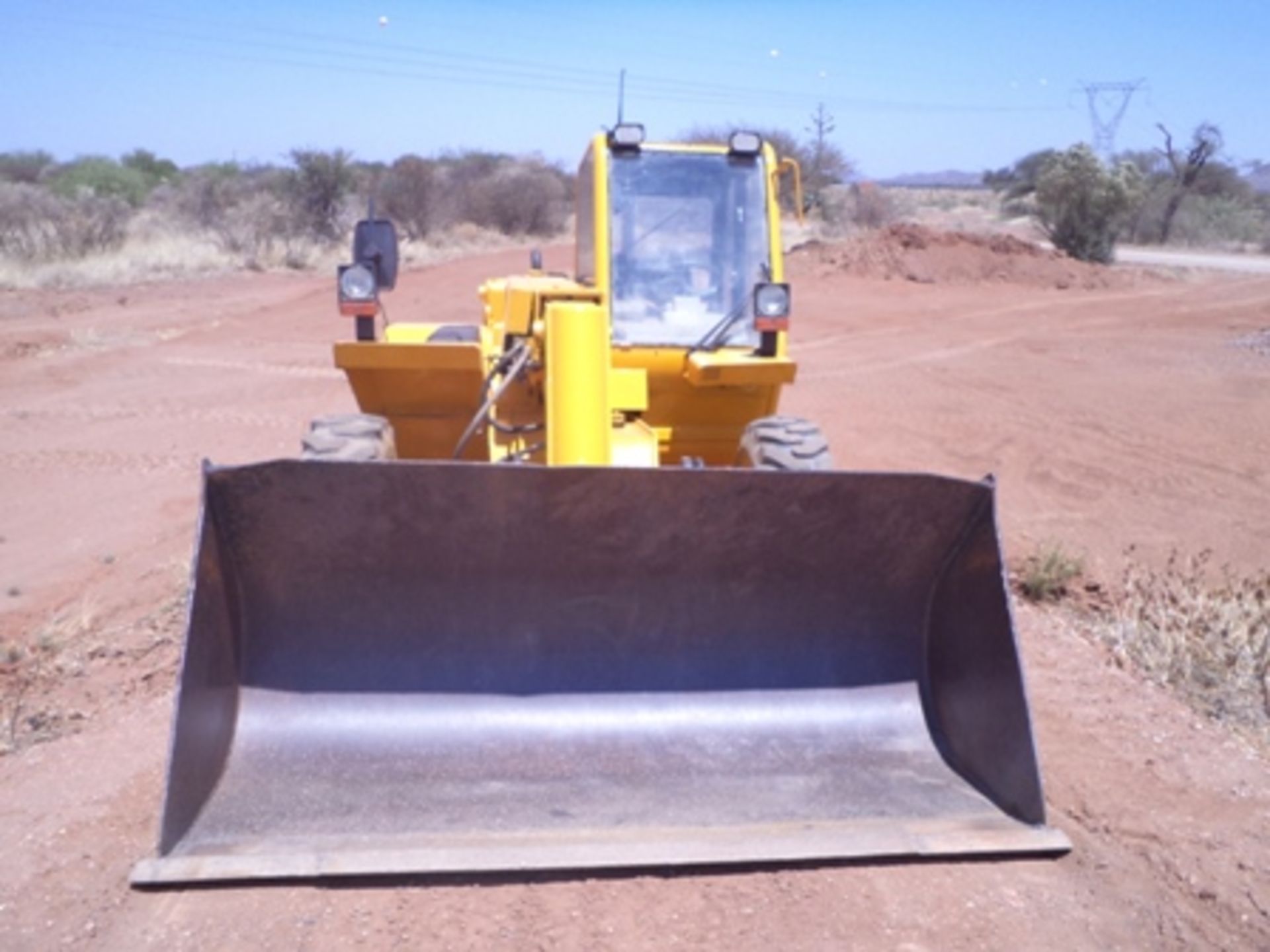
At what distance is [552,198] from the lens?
44031 mm

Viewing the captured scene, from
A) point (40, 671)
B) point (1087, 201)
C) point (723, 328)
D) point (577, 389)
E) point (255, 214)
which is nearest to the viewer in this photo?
point (577, 389)

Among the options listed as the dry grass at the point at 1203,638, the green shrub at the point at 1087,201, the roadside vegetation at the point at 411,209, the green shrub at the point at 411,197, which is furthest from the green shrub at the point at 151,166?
the dry grass at the point at 1203,638

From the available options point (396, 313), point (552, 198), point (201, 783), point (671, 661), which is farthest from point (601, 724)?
point (552, 198)

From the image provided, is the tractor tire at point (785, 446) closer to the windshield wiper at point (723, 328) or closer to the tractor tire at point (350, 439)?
the windshield wiper at point (723, 328)

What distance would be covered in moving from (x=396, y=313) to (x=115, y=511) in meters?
13.2

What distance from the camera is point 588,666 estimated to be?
15.3 feet

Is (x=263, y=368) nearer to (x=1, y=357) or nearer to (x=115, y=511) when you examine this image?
(x=1, y=357)

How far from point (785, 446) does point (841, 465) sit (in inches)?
189

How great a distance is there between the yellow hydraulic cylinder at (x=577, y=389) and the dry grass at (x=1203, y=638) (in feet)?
9.82

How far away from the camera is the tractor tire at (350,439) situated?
5.80 meters

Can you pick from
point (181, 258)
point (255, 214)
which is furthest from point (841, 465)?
point (255, 214)

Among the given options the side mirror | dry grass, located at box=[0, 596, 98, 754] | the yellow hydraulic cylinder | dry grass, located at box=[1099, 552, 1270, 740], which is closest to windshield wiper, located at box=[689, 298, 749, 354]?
the side mirror

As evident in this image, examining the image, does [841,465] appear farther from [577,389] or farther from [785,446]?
[577,389]

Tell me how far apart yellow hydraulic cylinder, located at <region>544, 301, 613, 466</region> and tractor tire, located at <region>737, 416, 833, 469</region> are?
113cm
